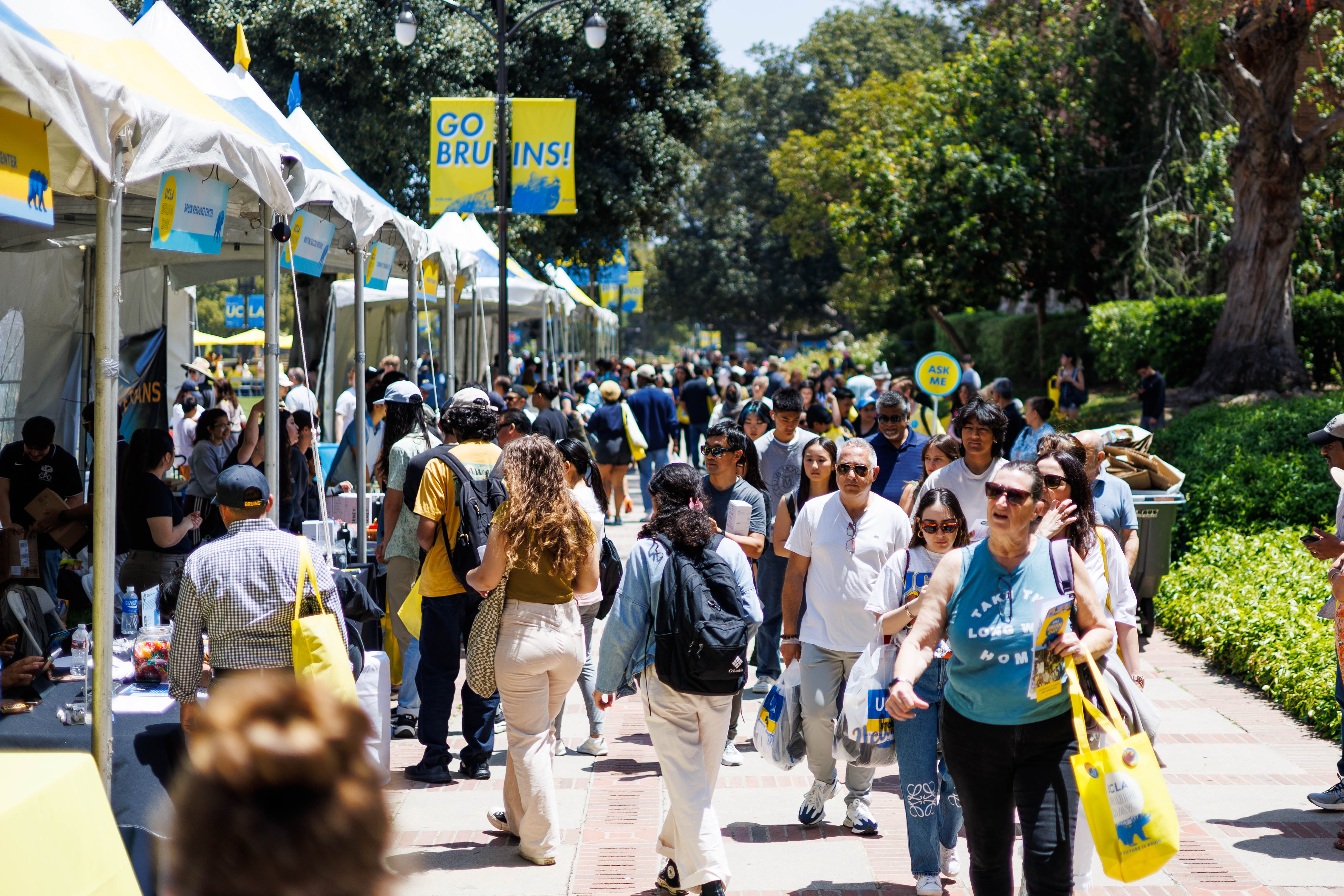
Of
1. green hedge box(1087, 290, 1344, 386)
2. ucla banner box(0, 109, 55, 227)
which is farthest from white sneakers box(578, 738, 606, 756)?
green hedge box(1087, 290, 1344, 386)

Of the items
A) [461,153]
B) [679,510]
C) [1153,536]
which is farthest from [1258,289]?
[679,510]

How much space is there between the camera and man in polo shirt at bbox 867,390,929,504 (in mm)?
8016

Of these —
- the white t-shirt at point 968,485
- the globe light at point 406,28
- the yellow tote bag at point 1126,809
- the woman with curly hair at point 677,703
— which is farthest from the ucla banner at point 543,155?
the yellow tote bag at point 1126,809

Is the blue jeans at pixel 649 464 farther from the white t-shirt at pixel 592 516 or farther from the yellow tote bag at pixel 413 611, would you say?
the yellow tote bag at pixel 413 611

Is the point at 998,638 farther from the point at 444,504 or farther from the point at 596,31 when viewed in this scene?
the point at 596,31

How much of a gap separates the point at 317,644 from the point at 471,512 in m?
1.76

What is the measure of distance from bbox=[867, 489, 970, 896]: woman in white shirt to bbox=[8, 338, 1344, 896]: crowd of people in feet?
0.04

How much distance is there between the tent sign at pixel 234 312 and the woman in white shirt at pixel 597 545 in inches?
1197

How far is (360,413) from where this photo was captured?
8.99 m

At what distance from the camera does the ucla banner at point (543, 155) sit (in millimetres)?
15688

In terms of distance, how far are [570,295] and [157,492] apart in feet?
61.3

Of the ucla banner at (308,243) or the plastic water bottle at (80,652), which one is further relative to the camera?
the ucla banner at (308,243)

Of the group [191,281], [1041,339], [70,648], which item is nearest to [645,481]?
[191,281]

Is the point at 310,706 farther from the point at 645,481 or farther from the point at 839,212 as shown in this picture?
the point at 839,212
